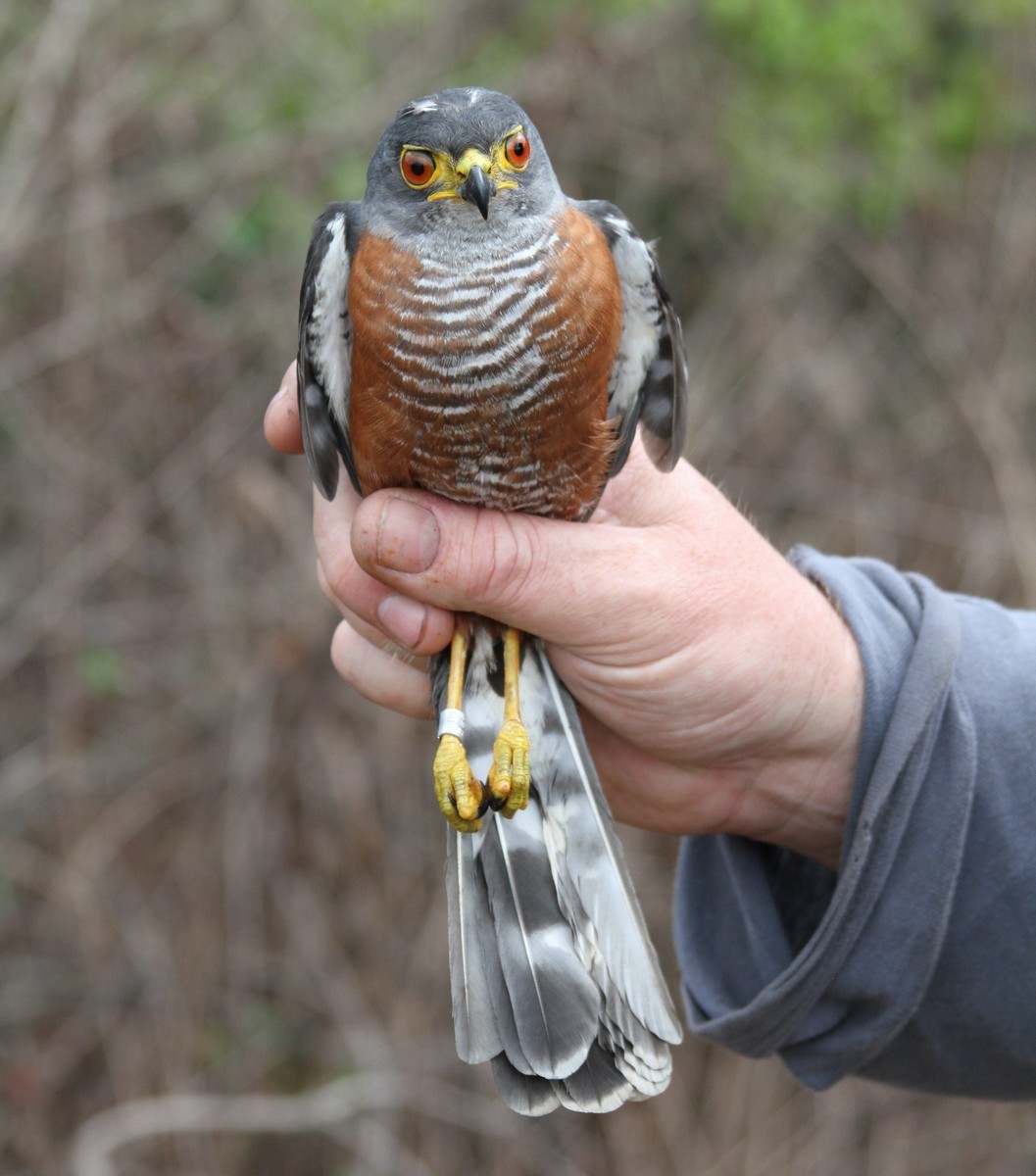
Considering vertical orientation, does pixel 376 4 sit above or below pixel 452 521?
above

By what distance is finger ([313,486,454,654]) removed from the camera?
2949 mm

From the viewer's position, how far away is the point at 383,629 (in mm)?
3014

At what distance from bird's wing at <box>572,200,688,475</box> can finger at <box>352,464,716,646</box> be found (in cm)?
28

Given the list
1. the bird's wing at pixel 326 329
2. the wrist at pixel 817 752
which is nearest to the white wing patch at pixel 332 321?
the bird's wing at pixel 326 329

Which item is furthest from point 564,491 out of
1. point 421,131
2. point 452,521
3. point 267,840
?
point 267,840

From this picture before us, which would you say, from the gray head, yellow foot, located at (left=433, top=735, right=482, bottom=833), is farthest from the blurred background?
the gray head

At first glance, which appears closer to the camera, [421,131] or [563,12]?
[421,131]

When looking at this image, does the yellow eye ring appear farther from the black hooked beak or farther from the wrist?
the wrist

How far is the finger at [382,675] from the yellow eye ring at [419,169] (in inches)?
48.6

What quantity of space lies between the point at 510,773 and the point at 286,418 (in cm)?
110

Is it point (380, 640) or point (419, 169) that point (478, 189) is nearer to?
point (419, 169)

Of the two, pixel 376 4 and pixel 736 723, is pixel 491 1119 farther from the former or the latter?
pixel 376 4

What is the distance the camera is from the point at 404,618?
2945 mm

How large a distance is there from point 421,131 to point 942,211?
4695mm
